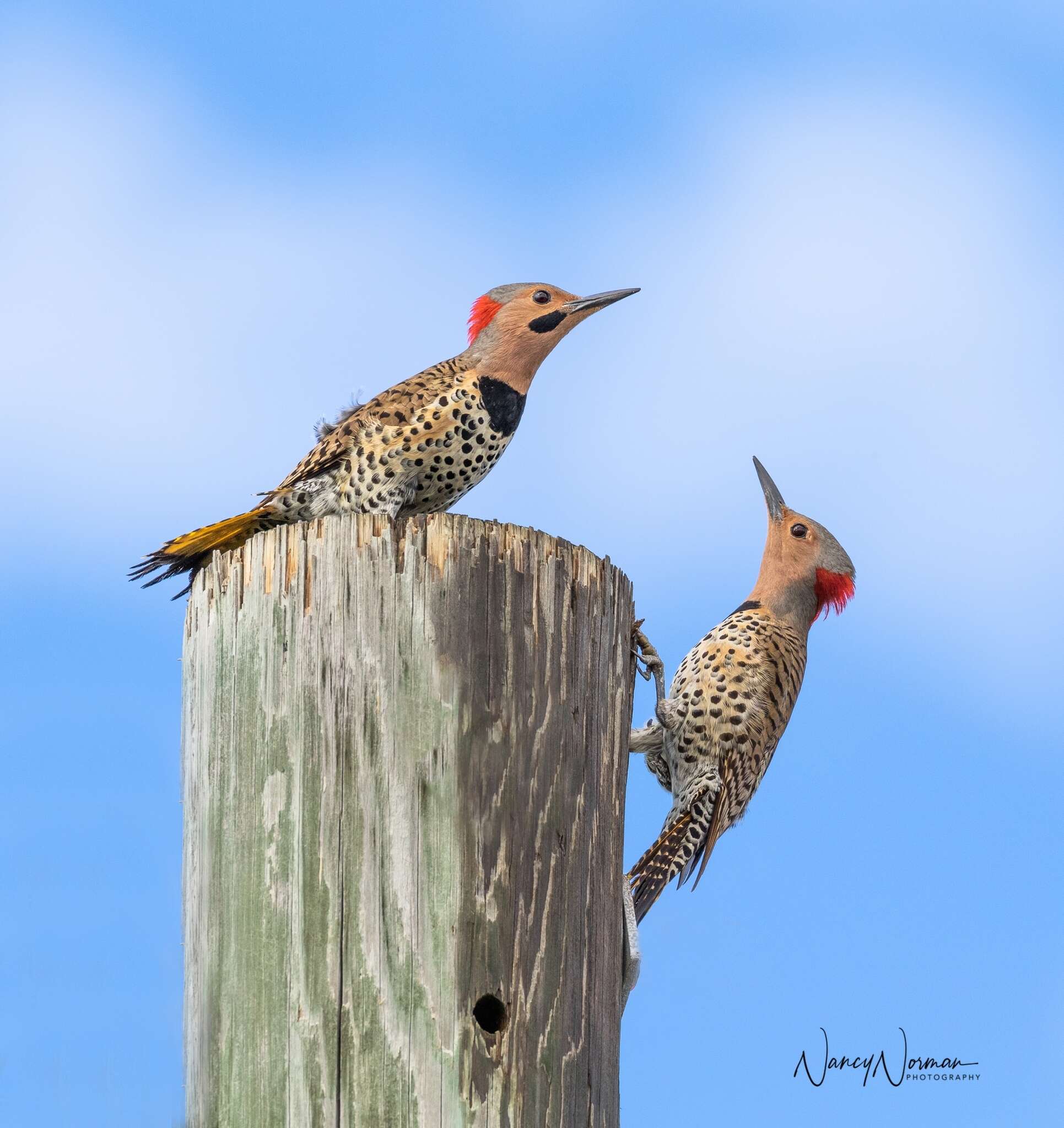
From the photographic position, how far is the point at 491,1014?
2852mm

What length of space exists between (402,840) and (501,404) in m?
2.56

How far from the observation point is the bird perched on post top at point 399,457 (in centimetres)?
484


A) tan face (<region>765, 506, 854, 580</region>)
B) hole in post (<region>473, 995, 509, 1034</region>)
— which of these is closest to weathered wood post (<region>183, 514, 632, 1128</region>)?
hole in post (<region>473, 995, 509, 1034</region>)

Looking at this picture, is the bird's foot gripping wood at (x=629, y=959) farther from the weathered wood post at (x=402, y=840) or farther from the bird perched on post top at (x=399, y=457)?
the bird perched on post top at (x=399, y=457)

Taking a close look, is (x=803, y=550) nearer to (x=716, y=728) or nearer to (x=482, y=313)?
(x=716, y=728)

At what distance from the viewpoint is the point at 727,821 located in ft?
20.9

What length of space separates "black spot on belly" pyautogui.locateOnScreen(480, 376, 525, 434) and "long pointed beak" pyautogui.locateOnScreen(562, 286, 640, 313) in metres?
0.41

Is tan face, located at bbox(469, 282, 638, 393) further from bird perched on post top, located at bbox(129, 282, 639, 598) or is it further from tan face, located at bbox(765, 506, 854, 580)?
tan face, located at bbox(765, 506, 854, 580)

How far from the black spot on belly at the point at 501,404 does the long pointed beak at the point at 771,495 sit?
6.84ft

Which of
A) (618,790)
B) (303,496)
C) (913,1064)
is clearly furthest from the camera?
(913,1064)

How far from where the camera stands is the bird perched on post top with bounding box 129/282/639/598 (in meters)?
4.84

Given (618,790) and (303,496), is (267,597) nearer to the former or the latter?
(618,790)

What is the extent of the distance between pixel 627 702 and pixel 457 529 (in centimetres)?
60

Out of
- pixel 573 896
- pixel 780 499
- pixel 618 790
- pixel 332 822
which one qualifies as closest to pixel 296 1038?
pixel 332 822
